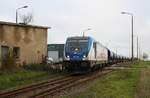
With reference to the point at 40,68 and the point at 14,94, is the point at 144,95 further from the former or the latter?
the point at 40,68

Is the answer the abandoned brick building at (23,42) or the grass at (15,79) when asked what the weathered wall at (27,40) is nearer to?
the abandoned brick building at (23,42)

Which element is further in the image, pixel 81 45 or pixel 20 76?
pixel 81 45

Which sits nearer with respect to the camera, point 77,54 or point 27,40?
point 77,54

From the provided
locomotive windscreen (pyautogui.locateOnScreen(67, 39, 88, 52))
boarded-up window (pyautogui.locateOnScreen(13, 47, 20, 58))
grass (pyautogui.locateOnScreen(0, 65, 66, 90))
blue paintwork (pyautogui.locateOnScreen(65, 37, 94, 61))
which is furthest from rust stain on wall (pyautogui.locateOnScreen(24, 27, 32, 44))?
grass (pyautogui.locateOnScreen(0, 65, 66, 90))

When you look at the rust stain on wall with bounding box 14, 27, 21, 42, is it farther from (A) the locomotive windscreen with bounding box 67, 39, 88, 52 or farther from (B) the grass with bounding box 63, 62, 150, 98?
(B) the grass with bounding box 63, 62, 150, 98

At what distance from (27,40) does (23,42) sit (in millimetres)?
892

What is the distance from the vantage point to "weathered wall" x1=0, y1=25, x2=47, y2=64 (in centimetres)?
3653

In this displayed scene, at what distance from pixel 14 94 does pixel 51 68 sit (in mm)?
18391

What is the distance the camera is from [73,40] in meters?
35.0

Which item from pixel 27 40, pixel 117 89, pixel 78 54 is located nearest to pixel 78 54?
pixel 78 54

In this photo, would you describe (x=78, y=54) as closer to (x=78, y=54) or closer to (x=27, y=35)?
(x=78, y=54)

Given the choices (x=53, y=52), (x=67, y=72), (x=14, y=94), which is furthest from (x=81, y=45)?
(x=53, y=52)

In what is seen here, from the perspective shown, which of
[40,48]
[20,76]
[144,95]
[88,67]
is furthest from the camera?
[40,48]

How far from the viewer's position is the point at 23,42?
3953 centimetres
